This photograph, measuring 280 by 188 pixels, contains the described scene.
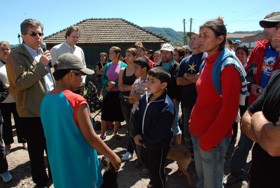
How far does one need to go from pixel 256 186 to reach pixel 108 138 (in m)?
4.53

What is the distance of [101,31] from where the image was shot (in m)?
18.8

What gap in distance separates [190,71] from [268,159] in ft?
7.61

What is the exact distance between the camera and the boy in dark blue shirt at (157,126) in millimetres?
2963

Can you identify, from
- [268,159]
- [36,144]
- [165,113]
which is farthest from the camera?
[36,144]

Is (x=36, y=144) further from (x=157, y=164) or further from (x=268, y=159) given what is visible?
(x=268, y=159)

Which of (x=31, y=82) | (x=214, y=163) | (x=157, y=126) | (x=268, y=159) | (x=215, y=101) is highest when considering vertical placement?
(x=31, y=82)

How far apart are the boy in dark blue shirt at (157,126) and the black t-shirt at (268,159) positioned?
4.41 ft

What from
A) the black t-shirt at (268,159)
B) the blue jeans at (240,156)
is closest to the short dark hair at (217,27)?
the black t-shirt at (268,159)

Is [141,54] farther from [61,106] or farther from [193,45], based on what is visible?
[61,106]

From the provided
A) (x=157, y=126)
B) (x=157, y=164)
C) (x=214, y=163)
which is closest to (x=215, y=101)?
(x=214, y=163)

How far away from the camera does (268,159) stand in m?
1.55

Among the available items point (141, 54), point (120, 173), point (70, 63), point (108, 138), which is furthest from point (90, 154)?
point (141, 54)

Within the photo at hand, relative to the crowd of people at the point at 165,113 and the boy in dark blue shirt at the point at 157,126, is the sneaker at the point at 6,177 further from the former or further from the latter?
the boy in dark blue shirt at the point at 157,126

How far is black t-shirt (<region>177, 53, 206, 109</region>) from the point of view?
12.2 feet
